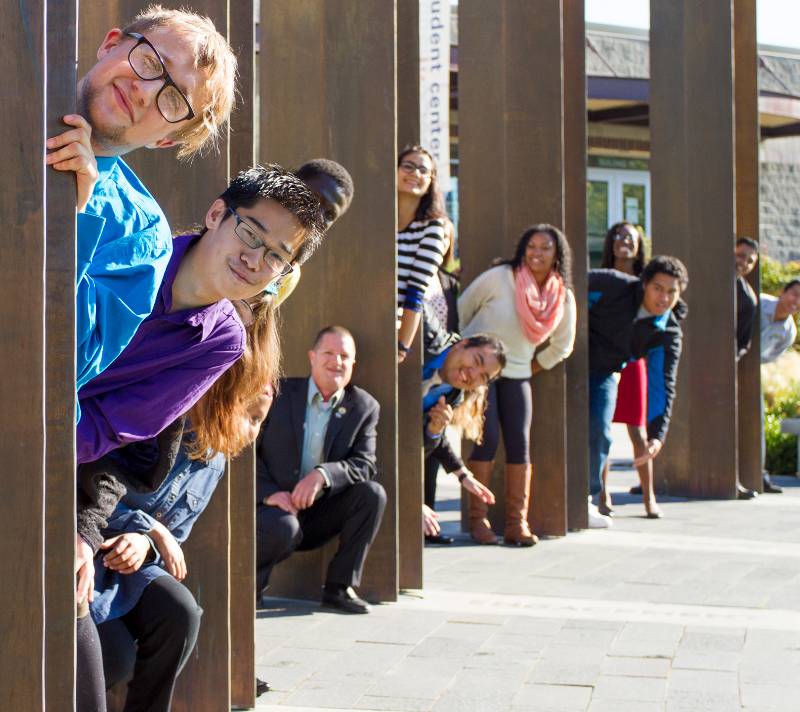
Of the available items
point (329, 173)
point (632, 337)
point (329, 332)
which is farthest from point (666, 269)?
point (329, 173)

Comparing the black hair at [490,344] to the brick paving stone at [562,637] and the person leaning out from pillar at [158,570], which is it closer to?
the brick paving stone at [562,637]

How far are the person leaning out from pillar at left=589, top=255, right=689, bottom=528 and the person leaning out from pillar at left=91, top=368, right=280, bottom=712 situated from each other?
5.49 m

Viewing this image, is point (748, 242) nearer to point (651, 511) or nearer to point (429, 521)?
point (651, 511)

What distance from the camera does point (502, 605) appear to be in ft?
20.9

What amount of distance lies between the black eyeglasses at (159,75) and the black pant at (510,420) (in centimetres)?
582

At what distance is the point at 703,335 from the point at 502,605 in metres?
5.37

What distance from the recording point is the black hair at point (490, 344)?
760cm

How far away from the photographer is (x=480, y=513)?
27.4ft

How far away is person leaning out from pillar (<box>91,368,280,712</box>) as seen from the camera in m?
3.44

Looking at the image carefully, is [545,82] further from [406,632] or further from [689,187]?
[406,632]

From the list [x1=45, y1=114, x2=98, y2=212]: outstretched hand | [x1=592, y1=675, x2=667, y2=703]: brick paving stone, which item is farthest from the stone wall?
[x1=45, y1=114, x2=98, y2=212]: outstretched hand

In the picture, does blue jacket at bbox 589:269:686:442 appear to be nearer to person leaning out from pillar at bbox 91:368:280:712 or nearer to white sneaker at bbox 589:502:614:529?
white sneaker at bbox 589:502:614:529

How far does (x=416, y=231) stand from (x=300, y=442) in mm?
1580

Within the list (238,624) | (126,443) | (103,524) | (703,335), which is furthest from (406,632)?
(703,335)
